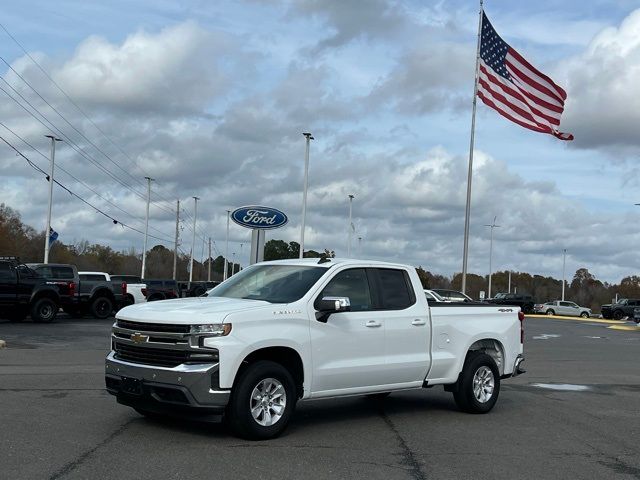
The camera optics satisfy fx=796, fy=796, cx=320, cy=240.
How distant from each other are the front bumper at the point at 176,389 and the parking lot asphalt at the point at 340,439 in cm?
36

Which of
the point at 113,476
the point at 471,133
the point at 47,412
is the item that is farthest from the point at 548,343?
the point at 113,476

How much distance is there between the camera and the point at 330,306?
849 centimetres

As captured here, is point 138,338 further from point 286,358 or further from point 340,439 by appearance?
point 340,439

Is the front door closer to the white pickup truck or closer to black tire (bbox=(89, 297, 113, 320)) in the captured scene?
the white pickup truck

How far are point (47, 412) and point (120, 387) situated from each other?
165 cm

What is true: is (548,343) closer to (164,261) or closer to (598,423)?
(598,423)

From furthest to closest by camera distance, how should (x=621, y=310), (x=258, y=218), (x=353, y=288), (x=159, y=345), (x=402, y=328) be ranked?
(x=621, y=310) → (x=258, y=218) → (x=402, y=328) → (x=353, y=288) → (x=159, y=345)

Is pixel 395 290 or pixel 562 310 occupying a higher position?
pixel 395 290

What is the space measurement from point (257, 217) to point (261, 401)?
20072 millimetres

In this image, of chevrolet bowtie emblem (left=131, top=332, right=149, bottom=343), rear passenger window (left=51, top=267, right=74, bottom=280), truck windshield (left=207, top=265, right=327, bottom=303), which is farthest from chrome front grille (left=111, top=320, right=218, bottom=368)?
rear passenger window (left=51, top=267, right=74, bottom=280)

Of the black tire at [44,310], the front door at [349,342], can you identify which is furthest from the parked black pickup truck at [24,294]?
the front door at [349,342]

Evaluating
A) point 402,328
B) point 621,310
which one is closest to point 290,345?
point 402,328

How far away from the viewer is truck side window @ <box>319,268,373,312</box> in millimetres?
9109

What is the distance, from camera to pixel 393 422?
31.9 feet
